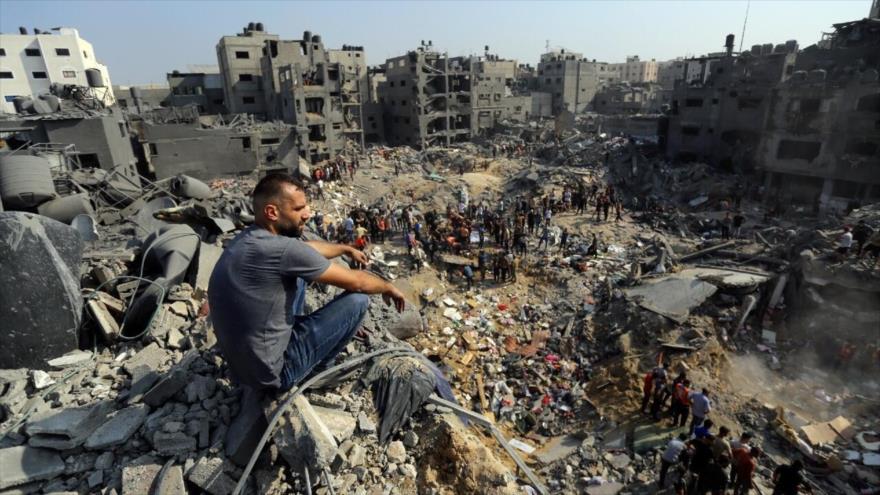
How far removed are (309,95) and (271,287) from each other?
36.2 metres

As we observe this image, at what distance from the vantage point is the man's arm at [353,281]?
302 centimetres

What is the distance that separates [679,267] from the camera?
1554cm

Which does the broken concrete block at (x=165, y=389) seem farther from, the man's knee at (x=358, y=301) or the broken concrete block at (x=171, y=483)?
the man's knee at (x=358, y=301)

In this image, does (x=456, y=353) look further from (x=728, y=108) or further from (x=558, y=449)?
(x=728, y=108)

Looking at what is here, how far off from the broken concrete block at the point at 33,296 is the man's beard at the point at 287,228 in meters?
3.28

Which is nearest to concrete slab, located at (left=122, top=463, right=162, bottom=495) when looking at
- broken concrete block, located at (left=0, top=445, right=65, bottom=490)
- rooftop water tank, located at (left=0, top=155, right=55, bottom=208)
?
broken concrete block, located at (left=0, top=445, right=65, bottom=490)

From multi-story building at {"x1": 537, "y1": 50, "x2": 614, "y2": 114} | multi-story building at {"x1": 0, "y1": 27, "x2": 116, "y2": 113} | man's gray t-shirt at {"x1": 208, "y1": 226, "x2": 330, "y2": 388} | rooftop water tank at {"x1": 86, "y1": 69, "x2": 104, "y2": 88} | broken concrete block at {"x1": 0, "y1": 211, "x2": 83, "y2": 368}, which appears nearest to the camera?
man's gray t-shirt at {"x1": 208, "y1": 226, "x2": 330, "y2": 388}

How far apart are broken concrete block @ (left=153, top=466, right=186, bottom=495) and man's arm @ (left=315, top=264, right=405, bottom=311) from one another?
1.77m

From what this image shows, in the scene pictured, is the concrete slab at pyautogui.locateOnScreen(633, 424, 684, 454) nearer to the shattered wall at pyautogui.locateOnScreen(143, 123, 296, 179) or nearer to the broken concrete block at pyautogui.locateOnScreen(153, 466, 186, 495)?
the broken concrete block at pyautogui.locateOnScreen(153, 466, 186, 495)

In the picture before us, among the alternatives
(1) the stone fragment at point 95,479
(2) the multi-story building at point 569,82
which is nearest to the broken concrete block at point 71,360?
(1) the stone fragment at point 95,479

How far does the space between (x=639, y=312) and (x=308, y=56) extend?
1502 inches

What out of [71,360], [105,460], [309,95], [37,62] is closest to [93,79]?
[309,95]

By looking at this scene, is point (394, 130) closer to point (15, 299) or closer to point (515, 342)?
point (515, 342)

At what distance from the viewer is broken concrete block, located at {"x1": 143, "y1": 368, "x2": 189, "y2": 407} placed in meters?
3.87
